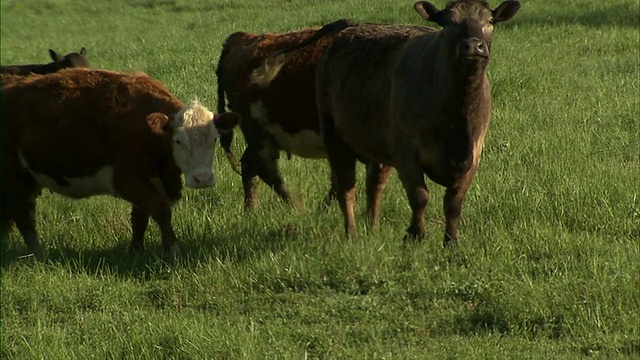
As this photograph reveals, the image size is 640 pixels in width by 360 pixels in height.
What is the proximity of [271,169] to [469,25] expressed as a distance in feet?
11.5

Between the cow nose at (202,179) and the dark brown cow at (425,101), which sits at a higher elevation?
the dark brown cow at (425,101)

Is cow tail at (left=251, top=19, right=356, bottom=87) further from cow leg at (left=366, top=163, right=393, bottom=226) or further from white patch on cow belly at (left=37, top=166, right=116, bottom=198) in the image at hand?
white patch on cow belly at (left=37, top=166, right=116, bottom=198)

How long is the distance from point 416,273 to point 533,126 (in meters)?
4.99

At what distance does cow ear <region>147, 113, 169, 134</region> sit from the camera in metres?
8.35

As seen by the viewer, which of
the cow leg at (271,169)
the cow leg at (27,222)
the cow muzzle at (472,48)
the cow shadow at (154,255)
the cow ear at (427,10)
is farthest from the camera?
the cow leg at (271,169)

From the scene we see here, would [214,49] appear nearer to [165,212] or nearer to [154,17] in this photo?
[154,17]

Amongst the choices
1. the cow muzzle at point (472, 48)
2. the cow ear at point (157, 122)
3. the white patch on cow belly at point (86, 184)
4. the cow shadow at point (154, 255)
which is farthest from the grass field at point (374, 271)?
the cow muzzle at point (472, 48)

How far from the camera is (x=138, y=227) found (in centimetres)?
867

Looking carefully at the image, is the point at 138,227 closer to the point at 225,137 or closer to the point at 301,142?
the point at 301,142

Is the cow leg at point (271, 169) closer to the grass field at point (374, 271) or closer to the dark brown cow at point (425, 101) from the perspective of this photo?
the grass field at point (374, 271)

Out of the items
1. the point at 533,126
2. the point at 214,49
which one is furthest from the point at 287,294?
the point at 214,49

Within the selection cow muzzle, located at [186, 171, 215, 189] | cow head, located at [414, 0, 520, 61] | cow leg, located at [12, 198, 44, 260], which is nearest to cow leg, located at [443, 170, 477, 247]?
cow head, located at [414, 0, 520, 61]

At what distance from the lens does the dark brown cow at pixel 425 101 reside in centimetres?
734

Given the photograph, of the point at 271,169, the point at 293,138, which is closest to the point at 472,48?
the point at 293,138
